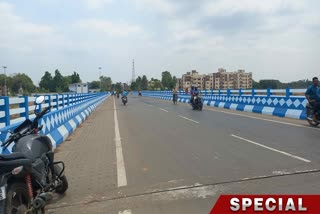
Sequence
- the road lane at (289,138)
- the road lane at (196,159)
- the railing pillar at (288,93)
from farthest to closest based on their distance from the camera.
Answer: the railing pillar at (288,93)
the road lane at (289,138)
the road lane at (196,159)

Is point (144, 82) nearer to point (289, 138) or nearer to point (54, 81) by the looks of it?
point (54, 81)

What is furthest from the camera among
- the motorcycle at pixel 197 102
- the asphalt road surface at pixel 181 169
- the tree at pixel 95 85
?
the tree at pixel 95 85

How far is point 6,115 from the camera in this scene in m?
7.88

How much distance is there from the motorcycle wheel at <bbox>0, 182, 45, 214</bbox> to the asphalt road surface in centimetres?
92

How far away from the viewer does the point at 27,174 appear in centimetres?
461

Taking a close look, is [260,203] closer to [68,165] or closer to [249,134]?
[68,165]

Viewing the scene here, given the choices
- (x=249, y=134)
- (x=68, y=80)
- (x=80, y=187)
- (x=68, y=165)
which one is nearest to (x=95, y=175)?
(x=80, y=187)

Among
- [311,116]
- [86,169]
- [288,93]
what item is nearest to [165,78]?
[288,93]

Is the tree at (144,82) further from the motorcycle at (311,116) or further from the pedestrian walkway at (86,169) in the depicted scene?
the pedestrian walkway at (86,169)

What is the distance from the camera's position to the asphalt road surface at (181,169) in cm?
574

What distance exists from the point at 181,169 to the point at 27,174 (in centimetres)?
369

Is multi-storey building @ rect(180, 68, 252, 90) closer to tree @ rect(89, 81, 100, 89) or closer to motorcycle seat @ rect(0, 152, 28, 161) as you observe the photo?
motorcycle seat @ rect(0, 152, 28, 161)

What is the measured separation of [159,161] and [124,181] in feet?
5.79

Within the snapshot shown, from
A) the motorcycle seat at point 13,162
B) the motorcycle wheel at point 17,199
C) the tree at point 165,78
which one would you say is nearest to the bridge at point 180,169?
the motorcycle wheel at point 17,199
